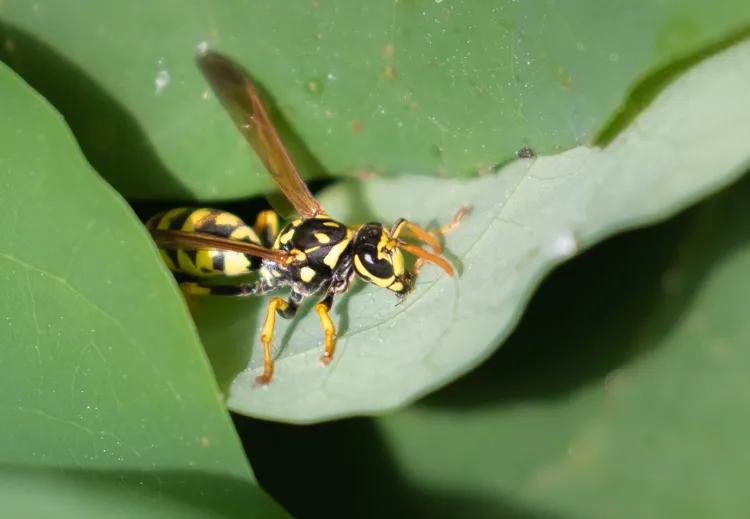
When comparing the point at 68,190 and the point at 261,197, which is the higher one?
the point at 68,190

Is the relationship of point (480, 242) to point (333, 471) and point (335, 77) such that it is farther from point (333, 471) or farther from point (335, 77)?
point (333, 471)

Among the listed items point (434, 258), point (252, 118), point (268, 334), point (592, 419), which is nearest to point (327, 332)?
point (268, 334)

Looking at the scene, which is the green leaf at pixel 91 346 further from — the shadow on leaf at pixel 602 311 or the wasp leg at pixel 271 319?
the shadow on leaf at pixel 602 311

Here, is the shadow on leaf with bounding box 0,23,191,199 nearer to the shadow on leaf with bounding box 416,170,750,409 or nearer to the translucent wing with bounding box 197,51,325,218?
the translucent wing with bounding box 197,51,325,218

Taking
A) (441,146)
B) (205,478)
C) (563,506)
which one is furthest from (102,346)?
(563,506)

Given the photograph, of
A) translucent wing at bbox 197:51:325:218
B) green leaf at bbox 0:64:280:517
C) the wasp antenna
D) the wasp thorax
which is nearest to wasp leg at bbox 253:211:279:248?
translucent wing at bbox 197:51:325:218

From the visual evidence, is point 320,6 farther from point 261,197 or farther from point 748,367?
point 748,367

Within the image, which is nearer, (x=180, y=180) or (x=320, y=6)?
(x=320, y=6)
